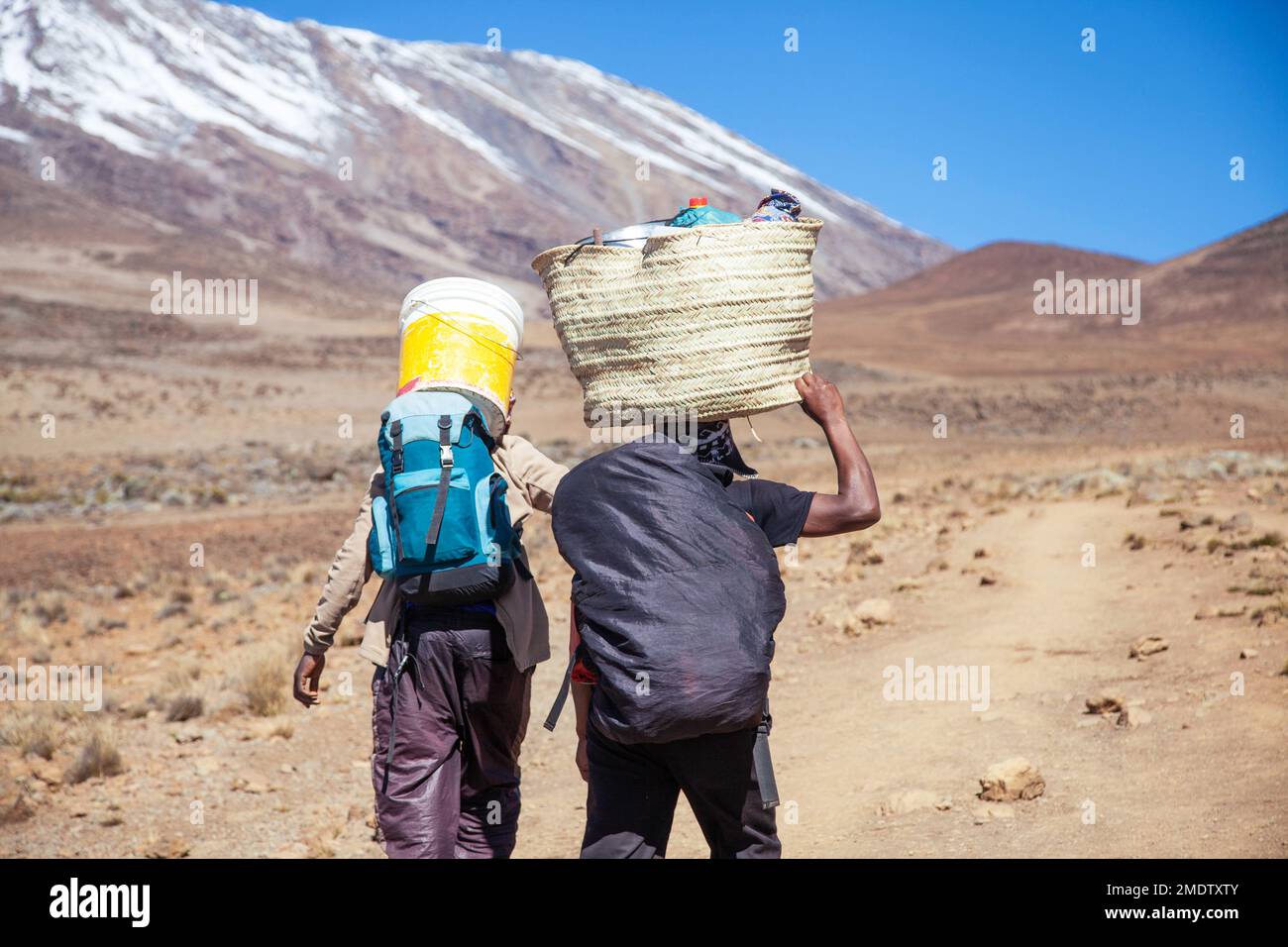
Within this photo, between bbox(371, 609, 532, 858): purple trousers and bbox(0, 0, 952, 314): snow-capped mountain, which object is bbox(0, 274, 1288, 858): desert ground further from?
bbox(0, 0, 952, 314): snow-capped mountain

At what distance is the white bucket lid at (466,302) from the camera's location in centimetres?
365

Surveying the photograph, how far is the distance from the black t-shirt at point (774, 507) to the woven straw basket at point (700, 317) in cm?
20

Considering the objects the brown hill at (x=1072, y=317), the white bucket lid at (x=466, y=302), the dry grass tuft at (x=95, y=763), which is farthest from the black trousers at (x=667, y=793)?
the brown hill at (x=1072, y=317)

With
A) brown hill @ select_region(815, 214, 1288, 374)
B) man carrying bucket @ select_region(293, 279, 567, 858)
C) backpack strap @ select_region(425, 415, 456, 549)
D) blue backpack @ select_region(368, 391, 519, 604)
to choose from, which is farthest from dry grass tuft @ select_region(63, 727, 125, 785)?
brown hill @ select_region(815, 214, 1288, 374)

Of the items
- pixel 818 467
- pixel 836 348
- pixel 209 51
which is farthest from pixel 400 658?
pixel 209 51

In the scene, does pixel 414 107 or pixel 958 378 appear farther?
pixel 414 107

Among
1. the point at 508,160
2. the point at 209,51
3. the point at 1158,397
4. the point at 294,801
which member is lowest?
the point at 294,801

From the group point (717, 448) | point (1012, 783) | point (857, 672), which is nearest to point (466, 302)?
point (717, 448)

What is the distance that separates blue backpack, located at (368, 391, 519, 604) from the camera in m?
3.32

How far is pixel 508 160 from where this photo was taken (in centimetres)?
15325

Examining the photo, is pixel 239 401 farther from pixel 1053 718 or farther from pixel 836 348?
pixel 1053 718

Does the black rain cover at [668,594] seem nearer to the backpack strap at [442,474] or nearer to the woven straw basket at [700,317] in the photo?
the woven straw basket at [700,317]

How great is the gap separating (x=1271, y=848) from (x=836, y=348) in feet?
176

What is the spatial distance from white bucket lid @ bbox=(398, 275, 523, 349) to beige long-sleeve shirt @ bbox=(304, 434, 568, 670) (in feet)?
1.35
